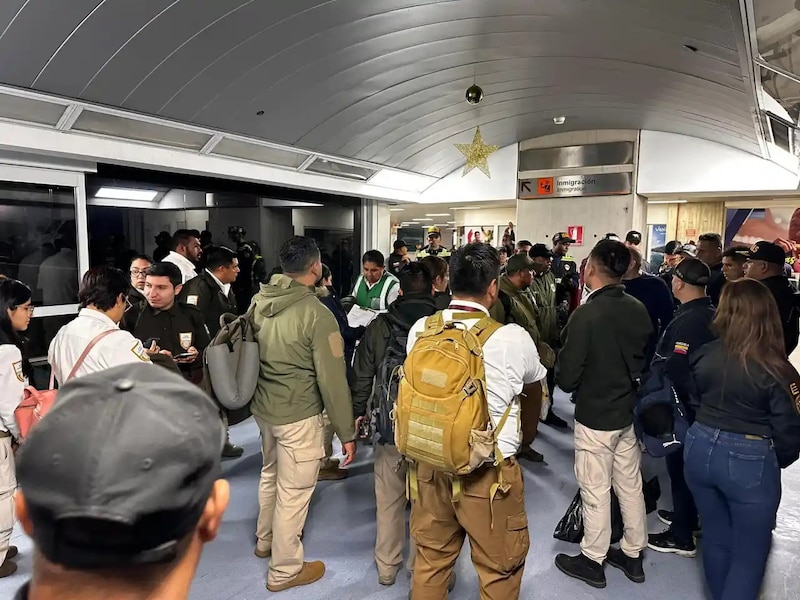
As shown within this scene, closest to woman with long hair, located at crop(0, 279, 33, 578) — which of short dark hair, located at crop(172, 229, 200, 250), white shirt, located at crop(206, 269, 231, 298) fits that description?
white shirt, located at crop(206, 269, 231, 298)

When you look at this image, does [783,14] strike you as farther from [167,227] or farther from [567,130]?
[567,130]

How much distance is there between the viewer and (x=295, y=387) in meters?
2.66

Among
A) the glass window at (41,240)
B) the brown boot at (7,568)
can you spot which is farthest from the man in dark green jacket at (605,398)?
the glass window at (41,240)

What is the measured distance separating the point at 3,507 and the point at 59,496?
279 centimetres

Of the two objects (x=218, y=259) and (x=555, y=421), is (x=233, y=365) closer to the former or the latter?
(x=218, y=259)

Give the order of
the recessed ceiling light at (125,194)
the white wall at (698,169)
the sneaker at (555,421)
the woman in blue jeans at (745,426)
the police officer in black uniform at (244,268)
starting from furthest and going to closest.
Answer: the white wall at (698,169)
the police officer in black uniform at (244,268)
the recessed ceiling light at (125,194)
the sneaker at (555,421)
the woman in blue jeans at (745,426)

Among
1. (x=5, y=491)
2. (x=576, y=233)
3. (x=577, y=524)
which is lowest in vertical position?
(x=577, y=524)

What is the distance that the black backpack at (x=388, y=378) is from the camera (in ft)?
8.50

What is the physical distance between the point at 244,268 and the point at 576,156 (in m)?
Answer: 6.91

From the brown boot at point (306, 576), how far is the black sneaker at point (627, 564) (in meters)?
1.70

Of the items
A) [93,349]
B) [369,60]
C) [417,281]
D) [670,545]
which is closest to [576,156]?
[369,60]

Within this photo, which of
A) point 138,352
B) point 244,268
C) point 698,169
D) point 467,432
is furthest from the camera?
point 698,169

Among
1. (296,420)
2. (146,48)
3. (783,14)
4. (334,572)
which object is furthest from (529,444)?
(146,48)

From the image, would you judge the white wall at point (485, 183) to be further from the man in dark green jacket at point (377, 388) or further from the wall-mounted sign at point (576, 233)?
the man in dark green jacket at point (377, 388)
